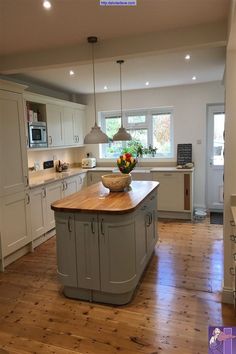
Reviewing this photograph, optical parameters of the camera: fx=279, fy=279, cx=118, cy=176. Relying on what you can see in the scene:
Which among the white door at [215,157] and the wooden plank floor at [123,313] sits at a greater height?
the white door at [215,157]

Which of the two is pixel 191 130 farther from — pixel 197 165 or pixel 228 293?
pixel 228 293

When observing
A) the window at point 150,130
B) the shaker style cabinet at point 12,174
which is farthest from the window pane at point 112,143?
the shaker style cabinet at point 12,174

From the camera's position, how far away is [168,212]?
541 centimetres

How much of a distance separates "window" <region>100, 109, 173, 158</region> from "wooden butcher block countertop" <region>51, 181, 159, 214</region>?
241 centimetres

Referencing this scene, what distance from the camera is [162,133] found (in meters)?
5.93

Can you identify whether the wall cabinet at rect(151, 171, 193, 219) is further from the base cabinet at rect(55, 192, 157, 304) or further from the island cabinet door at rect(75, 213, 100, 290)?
the island cabinet door at rect(75, 213, 100, 290)

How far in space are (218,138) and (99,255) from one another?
155 inches

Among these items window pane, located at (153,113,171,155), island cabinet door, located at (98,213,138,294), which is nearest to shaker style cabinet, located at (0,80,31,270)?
island cabinet door, located at (98,213,138,294)

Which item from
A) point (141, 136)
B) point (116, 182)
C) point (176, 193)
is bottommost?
point (176, 193)

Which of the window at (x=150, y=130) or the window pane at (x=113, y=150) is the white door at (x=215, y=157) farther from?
the window pane at (x=113, y=150)

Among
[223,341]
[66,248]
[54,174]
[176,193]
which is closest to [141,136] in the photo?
[176,193]

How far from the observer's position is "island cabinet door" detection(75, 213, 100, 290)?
2602 mm

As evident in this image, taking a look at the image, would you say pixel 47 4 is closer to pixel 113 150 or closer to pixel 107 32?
pixel 107 32

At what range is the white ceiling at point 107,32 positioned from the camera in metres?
2.23
